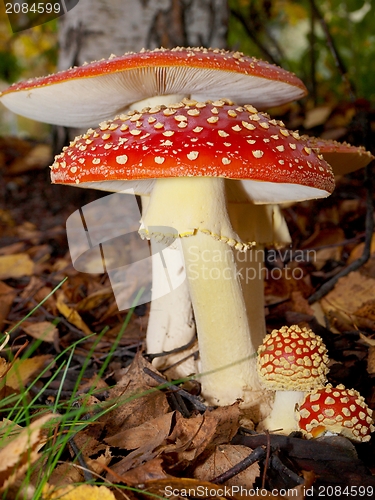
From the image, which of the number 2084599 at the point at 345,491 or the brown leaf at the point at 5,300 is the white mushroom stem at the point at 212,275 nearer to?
the number 2084599 at the point at 345,491

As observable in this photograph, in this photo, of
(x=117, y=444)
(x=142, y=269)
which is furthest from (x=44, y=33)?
(x=117, y=444)

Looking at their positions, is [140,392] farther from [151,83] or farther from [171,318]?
[151,83]

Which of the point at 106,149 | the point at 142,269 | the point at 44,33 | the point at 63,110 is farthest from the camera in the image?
the point at 44,33

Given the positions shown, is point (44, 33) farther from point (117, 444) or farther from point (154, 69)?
point (117, 444)

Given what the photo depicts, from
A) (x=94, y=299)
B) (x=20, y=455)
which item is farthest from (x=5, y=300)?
(x=20, y=455)

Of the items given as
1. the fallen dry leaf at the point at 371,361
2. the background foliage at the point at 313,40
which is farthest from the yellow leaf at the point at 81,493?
the background foliage at the point at 313,40

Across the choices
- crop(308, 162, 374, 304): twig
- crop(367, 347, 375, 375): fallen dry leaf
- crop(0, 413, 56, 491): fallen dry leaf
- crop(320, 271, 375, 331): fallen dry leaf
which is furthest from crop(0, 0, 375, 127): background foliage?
crop(0, 413, 56, 491): fallen dry leaf
